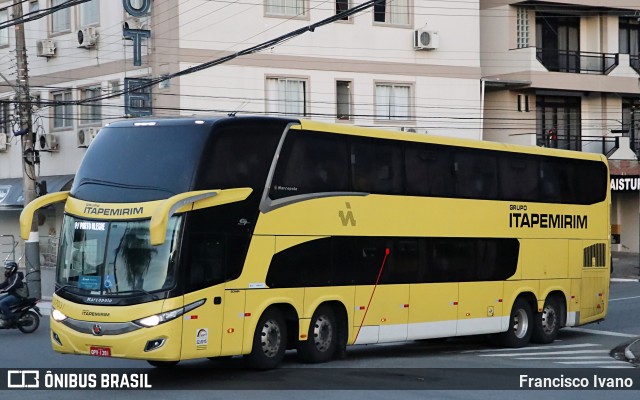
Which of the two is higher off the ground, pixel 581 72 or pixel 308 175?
pixel 581 72

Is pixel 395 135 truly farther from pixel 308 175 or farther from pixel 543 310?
pixel 543 310

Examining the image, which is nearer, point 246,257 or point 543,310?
point 246,257

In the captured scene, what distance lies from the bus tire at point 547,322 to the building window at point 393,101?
691 inches

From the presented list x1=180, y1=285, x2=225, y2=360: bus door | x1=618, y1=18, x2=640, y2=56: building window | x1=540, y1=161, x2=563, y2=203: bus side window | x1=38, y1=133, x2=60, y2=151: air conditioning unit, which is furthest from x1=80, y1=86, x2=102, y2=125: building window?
x1=180, y1=285, x2=225, y2=360: bus door

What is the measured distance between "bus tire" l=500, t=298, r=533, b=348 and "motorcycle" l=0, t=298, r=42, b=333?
10551mm

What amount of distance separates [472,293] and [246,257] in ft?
21.5

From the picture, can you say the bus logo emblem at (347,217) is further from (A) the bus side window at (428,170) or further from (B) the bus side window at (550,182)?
(B) the bus side window at (550,182)

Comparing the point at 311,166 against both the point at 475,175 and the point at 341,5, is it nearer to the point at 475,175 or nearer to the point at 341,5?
the point at 475,175

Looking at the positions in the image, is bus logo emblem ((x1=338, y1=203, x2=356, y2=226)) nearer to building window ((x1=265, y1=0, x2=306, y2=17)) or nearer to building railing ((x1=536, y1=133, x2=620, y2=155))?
building window ((x1=265, y1=0, x2=306, y2=17))

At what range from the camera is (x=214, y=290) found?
16.4 m

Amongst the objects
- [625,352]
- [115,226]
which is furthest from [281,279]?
[625,352]

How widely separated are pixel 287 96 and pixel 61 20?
9946 mm

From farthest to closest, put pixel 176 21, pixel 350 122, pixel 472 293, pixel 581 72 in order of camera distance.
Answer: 1. pixel 581 72
2. pixel 350 122
3. pixel 176 21
4. pixel 472 293

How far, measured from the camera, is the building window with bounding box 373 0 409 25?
135 feet
